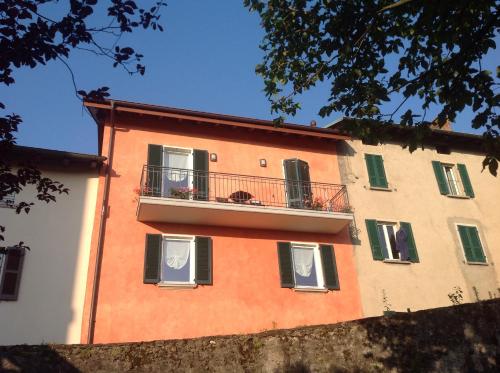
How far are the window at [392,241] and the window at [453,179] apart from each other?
290cm

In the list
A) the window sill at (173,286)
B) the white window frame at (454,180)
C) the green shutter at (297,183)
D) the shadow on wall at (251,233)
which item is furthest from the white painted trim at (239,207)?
the white window frame at (454,180)

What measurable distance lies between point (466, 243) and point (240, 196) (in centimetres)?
861

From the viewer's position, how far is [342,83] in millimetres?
8164

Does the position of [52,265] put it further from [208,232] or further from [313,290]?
[313,290]

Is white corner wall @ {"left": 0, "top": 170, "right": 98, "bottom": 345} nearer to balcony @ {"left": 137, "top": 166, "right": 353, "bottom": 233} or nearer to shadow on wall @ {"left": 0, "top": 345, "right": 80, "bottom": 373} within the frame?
balcony @ {"left": 137, "top": 166, "right": 353, "bottom": 233}

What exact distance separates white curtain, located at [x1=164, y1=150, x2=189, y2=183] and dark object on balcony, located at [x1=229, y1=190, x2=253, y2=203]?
1.66 m

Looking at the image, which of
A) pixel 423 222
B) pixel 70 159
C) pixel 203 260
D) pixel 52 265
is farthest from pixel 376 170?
→ pixel 52 265

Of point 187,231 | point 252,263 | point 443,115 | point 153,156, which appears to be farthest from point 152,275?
point 443,115

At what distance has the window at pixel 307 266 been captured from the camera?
15.1 metres

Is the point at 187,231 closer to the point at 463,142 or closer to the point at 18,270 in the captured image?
the point at 18,270

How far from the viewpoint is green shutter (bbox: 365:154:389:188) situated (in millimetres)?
17953

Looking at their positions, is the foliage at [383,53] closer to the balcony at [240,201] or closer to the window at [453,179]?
the balcony at [240,201]

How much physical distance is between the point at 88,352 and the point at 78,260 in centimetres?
765

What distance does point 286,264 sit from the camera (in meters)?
15.0
